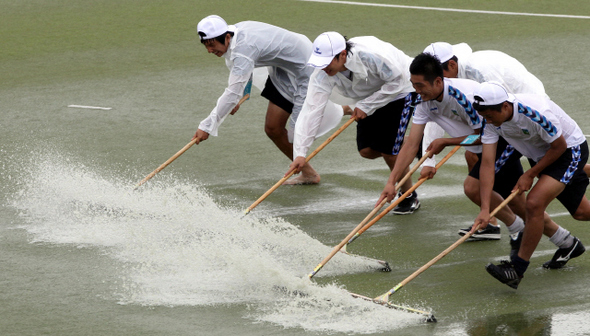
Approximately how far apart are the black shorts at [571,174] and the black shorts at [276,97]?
289 centimetres

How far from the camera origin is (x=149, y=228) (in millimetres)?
6363

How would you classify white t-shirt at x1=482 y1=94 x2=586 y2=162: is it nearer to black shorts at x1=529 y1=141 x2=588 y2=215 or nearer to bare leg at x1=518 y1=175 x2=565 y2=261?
black shorts at x1=529 y1=141 x2=588 y2=215

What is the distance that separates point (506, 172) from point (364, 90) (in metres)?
1.44

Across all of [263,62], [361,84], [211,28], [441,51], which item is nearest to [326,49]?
[361,84]

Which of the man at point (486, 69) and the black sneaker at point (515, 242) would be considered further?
the man at point (486, 69)

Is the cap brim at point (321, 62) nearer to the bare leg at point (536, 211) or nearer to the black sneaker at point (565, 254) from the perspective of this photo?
the bare leg at point (536, 211)

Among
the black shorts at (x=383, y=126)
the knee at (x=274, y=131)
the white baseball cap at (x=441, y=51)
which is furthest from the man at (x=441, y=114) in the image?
the knee at (x=274, y=131)

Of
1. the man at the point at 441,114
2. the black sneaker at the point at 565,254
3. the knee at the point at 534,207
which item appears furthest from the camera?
the black sneaker at the point at 565,254

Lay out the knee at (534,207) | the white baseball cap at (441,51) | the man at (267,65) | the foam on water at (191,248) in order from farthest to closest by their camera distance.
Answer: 1. the man at (267,65)
2. the white baseball cap at (441,51)
3. the knee at (534,207)
4. the foam on water at (191,248)

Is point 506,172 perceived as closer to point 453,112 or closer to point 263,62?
point 453,112

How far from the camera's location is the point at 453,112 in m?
5.70

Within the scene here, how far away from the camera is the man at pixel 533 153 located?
500 centimetres

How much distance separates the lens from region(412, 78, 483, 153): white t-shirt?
18.2 feet

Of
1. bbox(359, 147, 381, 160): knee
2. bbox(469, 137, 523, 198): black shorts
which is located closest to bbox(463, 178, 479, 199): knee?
bbox(469, 137, 523, 198): black shorts
